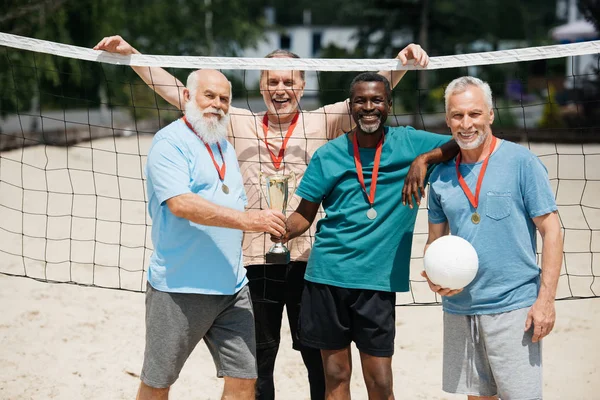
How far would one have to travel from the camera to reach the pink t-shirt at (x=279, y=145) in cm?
452

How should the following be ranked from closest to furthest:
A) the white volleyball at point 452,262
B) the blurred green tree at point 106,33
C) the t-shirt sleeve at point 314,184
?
the white volleyball at point 452,262, the t-shirt sleeve at point 314,184, the blurred green tree at point 106,33

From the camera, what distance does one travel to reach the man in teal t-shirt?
12.8 feet

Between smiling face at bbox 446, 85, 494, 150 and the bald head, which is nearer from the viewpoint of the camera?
smiling face at bbox 446, 85, 494, 150

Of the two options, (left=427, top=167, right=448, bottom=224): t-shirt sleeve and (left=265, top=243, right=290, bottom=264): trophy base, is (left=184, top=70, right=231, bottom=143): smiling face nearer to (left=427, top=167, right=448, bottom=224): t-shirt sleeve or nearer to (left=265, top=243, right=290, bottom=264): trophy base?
(left=265, top=243, right=290, bottom=264): trophy base

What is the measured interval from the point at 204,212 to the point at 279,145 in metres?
1.00

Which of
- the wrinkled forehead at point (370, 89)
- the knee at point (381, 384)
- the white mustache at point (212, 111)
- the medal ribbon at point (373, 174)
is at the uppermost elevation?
the wrinkled forehead at point (370, 89)

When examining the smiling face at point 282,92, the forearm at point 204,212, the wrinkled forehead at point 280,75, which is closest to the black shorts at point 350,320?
the forearm at point 204,212

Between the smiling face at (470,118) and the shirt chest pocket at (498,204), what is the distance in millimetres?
242

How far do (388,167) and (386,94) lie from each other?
35 cm

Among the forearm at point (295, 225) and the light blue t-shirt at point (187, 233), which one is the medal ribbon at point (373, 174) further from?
the light blue t-shirt at point (187, 233)

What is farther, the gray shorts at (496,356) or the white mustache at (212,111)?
the white mustache at (212,111)

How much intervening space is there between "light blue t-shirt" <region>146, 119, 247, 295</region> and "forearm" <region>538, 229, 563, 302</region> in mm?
1419

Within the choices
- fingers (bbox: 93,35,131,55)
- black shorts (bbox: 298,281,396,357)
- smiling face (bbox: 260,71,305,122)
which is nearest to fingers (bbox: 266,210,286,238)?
black shorts (bbox: 298,281,396,357)

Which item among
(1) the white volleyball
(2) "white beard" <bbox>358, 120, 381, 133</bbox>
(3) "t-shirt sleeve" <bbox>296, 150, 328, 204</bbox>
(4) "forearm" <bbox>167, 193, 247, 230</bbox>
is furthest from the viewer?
(3) "t-shirt sleeve" <bbox>296, 150, 328, 204</bbox>
